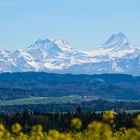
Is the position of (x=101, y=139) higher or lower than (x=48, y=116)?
higher

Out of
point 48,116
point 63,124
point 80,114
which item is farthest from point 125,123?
point 48,116

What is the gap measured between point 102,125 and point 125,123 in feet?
445

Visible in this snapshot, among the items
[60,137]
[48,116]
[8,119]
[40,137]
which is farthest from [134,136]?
[48,116]

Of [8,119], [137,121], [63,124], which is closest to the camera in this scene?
[137,121]

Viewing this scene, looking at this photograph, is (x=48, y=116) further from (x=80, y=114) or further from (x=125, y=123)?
(x=125, y=123)

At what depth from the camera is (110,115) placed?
70.9 feet

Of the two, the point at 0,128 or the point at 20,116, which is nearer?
the point at 0,128

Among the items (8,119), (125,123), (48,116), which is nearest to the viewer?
(125,123)

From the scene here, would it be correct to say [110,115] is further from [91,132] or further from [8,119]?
[8,119]

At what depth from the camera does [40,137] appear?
2447cm

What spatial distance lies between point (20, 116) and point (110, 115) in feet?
539

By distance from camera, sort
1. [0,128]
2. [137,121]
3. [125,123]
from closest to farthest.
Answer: [137,121], [0,128], [125,123]

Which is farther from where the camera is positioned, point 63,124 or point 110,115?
point 63,124

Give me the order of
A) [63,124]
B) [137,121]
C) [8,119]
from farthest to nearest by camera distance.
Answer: [8,119] → [63,124] → [137,121]
